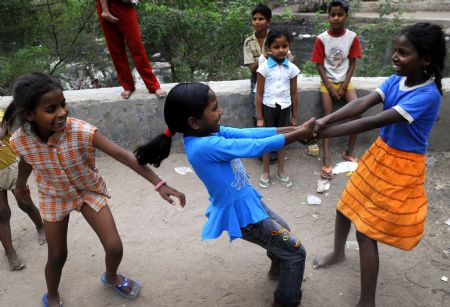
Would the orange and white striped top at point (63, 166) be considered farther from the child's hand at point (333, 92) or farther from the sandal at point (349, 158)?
the sandal at point (349, 158)

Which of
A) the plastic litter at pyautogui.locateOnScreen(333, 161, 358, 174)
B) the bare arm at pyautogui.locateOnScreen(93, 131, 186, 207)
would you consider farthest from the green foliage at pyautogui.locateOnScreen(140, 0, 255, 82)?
the bare arm at pyautogui.locateOnScreen(93, 131, 186, 207)

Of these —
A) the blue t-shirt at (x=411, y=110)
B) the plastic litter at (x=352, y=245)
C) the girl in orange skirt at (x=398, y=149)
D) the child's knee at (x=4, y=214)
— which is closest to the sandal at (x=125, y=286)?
the child's knee at (x=4, y=214)

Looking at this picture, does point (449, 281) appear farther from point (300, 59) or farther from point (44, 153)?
point (300, 59)

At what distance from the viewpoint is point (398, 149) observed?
2051 millimetres

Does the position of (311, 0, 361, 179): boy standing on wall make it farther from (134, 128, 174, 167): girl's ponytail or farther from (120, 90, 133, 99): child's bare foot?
(134, 128, 174, 167): girl's ponytail

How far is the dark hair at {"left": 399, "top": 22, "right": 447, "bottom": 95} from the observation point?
1.85 meters

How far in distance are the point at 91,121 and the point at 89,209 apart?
212 centimetres

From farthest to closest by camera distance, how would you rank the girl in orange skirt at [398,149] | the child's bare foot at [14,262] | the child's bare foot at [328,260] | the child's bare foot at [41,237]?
the child's bare foot at [41,237] → the child's bare foot at [14,262] → the child's bare foot at [328,260] → the girl in orange skirt at [398,149]

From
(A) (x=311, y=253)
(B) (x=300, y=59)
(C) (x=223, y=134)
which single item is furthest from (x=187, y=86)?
(B) (x=300, y=59)

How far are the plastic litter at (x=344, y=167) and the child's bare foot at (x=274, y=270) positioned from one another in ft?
5.30

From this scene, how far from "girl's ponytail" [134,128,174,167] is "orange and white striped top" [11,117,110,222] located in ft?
1.13

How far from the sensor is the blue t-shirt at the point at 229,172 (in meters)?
1.81

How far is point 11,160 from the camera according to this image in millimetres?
2625

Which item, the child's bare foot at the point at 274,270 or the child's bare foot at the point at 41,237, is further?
the child's bare foot at the point at 41,237
